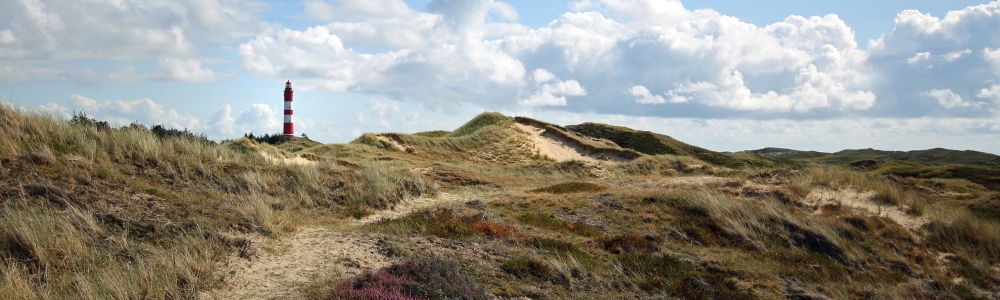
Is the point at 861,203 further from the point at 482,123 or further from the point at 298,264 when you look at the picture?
the point at 482,123

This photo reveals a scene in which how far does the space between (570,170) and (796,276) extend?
58.4ft

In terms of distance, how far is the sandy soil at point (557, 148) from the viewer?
109ft

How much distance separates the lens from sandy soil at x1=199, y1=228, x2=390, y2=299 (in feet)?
22.8

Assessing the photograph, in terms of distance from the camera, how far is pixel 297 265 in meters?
7.97

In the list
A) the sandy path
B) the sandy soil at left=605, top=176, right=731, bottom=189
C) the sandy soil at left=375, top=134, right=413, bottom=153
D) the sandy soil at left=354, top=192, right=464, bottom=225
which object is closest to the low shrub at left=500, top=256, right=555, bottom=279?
the sandy path

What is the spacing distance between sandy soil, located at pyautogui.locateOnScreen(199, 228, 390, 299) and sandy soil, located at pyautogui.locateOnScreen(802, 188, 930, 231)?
1184 cm

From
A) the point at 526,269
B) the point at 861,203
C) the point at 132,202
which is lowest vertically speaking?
the point at 526,269

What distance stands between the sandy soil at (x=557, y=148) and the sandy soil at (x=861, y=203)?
1472 centimetres

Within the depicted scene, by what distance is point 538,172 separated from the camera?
26.9 metres

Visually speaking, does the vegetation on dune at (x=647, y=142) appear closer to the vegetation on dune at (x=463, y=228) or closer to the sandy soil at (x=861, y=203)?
the vegetation on dune at (x=463, y=228)

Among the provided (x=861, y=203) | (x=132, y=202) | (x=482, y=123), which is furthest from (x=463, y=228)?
(x=482, y=123)

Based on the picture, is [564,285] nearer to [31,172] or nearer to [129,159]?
[31,172]

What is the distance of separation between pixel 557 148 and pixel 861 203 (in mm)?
20325

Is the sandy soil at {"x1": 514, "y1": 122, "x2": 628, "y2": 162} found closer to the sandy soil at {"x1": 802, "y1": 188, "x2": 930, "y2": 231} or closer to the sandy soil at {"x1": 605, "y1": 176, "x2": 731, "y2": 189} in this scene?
the sandy soil at {"x1": 605, "y1": 176, "x2": 731, "y2": 189}
